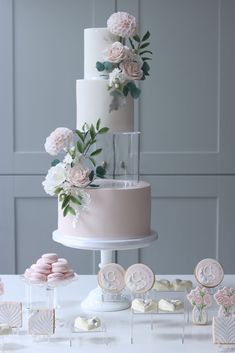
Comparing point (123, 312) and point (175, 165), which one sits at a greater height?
point (175, 165)

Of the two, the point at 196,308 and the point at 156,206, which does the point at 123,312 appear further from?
the point at 156,206

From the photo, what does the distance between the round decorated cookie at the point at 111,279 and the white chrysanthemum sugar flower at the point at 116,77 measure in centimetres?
50

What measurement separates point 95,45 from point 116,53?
0.36 feet

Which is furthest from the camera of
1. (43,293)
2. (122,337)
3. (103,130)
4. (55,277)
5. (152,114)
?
(152,114)

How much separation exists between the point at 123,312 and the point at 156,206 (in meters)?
1.39

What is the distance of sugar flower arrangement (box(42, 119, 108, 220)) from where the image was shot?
1737 millimetres

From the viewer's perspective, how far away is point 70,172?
5.71 feet

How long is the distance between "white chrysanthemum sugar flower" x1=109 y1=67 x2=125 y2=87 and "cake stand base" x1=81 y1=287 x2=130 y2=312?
0.56 m

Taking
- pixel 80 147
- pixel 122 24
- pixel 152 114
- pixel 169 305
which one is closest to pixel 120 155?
pixel 80 147

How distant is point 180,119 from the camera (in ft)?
10.3

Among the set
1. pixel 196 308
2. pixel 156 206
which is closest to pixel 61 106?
pixel 156 206

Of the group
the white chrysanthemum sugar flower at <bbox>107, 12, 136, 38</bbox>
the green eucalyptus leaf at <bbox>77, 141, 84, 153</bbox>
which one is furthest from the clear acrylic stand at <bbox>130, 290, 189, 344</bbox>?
the white chrysanthemum sugar flower at <bbox>107, 12, 136, 38</bbox>

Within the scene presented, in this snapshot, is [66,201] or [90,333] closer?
[90,333]

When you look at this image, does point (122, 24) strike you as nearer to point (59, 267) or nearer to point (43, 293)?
point (59, 267)
